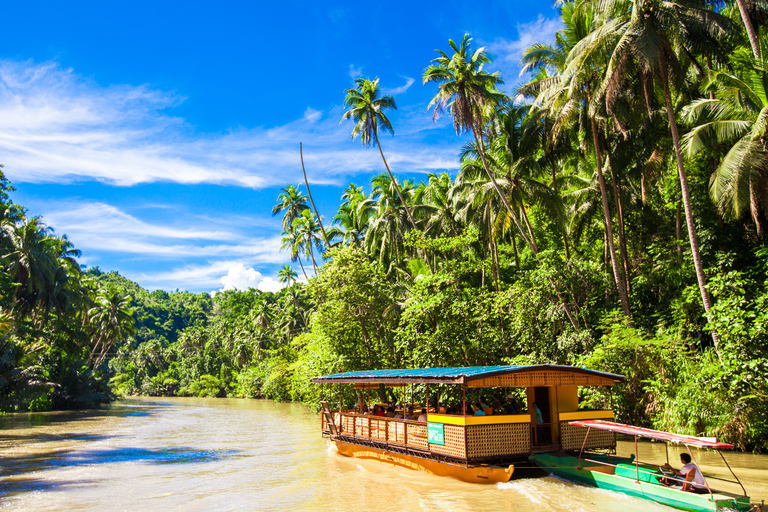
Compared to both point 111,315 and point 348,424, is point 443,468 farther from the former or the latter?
point 111,315

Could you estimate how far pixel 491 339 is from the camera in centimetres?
2233

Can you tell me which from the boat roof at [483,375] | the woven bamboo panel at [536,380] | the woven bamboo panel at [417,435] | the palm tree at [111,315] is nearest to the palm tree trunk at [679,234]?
the boat roof at [483,375]

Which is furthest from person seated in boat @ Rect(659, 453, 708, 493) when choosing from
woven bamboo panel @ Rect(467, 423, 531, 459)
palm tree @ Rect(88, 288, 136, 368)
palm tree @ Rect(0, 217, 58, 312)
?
palm tree @ Rect(88, 288, 136, 368)

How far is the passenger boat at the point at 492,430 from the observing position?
1148 cm

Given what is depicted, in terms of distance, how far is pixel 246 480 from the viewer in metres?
14.0

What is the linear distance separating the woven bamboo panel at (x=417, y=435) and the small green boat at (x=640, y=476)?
2.65m

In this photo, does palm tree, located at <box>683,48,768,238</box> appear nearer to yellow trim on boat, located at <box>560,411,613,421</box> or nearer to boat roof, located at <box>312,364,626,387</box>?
boat roof, located at <box>312,364,626,387</box>

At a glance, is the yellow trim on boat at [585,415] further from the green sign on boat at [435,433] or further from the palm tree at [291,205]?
the palm tree at [291,205]

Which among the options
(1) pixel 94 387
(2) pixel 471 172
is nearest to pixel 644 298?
(2) pixel 471 172

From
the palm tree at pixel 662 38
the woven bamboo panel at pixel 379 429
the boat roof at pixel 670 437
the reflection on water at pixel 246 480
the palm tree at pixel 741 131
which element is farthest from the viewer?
the palm tree at pixel 662 38

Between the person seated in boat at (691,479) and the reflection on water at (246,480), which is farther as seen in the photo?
the reflection on water at (246,480)

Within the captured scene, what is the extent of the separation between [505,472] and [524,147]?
1861cm

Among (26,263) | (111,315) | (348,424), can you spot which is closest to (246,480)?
(348,424)

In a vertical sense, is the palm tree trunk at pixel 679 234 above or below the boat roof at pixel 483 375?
above
